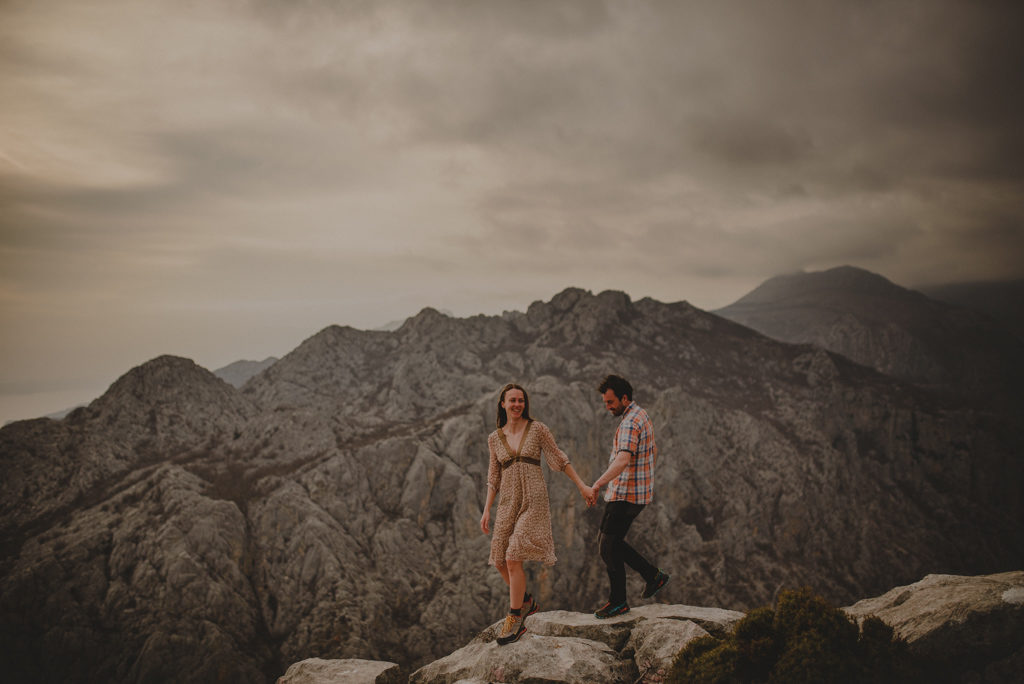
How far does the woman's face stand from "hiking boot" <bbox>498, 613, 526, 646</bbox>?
14.2ft

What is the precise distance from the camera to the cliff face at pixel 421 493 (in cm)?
5678

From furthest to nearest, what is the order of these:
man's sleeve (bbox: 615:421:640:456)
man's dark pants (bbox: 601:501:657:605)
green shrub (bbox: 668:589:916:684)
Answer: man's dark pants (bbox: 601:501:657:605), man's sleeve (bbox: 615:421:640:456), green shrub (bbox: 668:589:916:684)

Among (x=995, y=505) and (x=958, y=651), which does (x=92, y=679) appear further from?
(x=995, y=505)

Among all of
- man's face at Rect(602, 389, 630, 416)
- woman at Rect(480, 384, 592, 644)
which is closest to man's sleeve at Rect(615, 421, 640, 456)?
man's face at Rect(602, 389, 630, 416)

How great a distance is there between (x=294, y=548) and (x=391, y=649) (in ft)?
59.0

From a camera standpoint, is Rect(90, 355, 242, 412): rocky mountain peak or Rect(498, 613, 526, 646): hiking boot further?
Rect(90, 355, 242, 412): rocky mountain peak

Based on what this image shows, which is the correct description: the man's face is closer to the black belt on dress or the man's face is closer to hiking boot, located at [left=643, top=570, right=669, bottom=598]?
the black belt on dress

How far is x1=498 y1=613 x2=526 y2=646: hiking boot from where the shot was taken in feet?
A: 33.7

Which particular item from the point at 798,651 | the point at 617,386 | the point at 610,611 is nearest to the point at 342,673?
the point at 610,611

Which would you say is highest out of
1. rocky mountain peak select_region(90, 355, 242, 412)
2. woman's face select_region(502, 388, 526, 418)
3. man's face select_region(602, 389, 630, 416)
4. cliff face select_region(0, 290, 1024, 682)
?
rocky mountain peak select_region(90, 355, 242, 412)

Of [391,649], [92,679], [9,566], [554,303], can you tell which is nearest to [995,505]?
[554,303]

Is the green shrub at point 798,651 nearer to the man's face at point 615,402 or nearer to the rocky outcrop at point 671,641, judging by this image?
the rocky outcrop at point 671,641

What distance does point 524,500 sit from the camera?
1007 cm

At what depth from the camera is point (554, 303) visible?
491 feet
